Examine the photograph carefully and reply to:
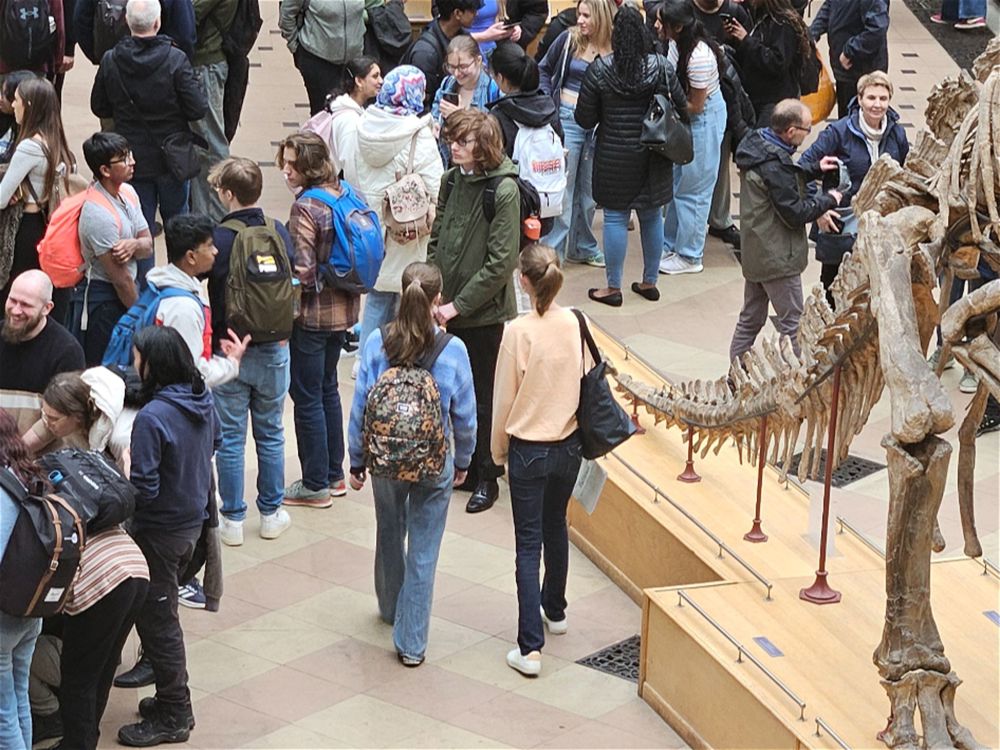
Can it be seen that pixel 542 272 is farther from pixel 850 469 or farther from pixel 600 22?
pixel 600 22

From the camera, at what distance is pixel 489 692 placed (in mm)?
7941

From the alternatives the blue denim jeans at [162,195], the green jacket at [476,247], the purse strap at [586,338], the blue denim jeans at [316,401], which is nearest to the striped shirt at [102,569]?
the purse strap at [586,338]

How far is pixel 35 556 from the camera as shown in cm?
645

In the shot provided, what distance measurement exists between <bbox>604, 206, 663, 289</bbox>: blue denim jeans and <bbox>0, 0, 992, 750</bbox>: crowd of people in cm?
3

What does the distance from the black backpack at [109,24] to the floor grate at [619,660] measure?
5.61m

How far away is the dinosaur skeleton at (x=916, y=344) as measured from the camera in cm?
638

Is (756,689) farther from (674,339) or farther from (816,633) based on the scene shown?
(674,339)

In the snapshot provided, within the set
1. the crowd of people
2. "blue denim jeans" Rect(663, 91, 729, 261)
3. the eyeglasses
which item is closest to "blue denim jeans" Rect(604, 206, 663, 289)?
the crowd of people

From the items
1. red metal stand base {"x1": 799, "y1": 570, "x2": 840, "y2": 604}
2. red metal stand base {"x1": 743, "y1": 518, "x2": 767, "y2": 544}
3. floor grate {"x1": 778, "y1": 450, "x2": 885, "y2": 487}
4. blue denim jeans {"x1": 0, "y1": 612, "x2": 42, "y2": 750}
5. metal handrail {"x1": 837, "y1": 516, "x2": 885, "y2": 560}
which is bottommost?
floor grate {"x1": 778, "y1": 450, "x2": 885, "y2": 487}

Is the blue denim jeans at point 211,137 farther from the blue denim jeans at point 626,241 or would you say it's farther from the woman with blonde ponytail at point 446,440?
the woman with blonde ponytail at point 446,440

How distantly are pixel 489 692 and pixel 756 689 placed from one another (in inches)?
53.7

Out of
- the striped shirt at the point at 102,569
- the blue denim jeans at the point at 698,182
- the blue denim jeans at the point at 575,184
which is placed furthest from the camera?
the blue denim jeans at the point at 698,182

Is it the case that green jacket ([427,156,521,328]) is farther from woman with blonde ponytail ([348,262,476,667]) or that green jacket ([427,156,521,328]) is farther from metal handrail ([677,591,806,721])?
metal handrail ([677,591,806,721])

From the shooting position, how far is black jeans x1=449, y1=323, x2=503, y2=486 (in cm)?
955
